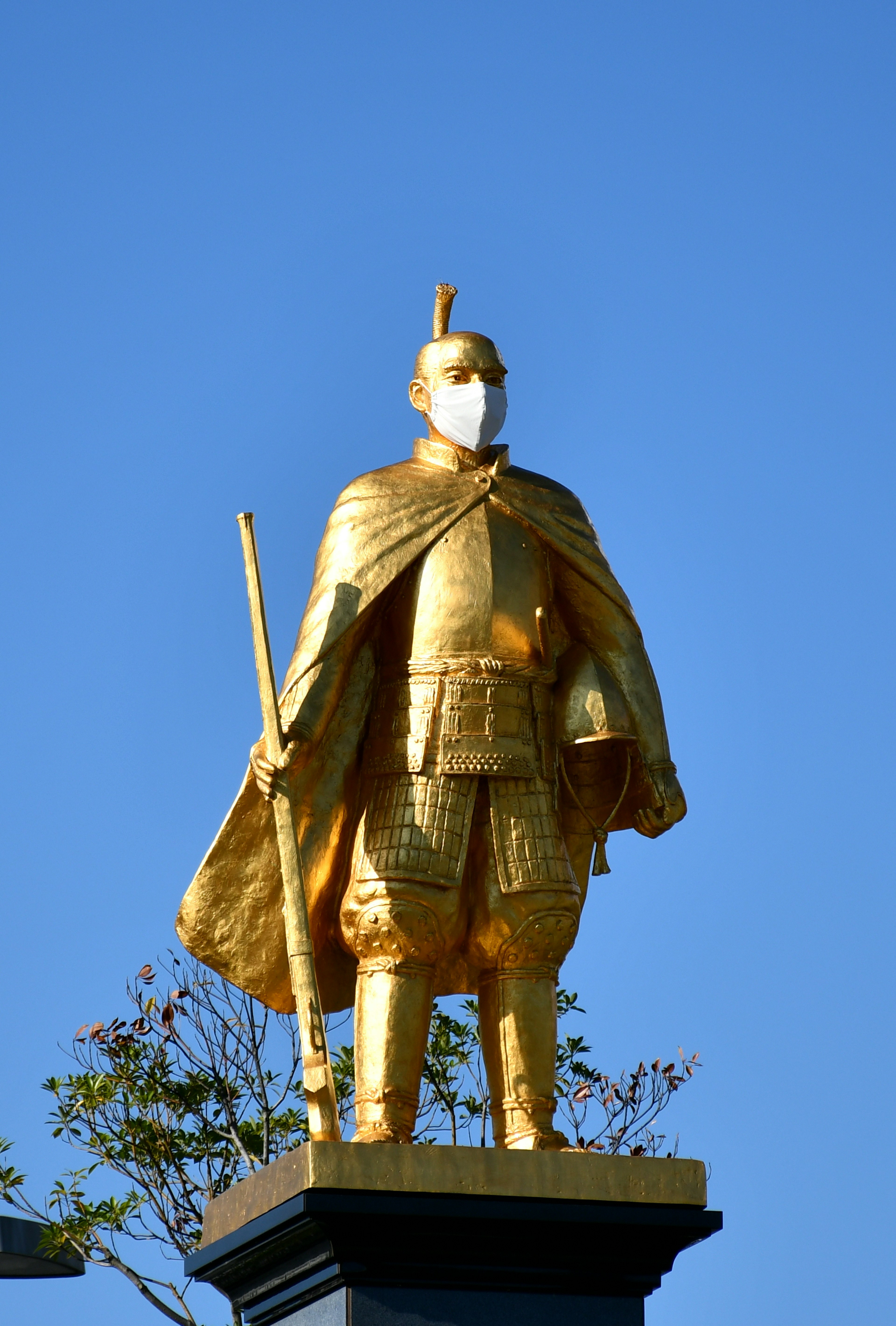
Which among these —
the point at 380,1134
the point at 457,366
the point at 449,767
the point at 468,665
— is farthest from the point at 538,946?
the point at 457,366

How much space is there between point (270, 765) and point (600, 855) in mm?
1130

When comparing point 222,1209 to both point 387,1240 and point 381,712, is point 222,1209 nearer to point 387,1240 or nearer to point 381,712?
point 387,1240

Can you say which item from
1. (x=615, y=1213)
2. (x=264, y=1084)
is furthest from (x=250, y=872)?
(x=264, y=1084)

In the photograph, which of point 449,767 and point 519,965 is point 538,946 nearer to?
point 519,965

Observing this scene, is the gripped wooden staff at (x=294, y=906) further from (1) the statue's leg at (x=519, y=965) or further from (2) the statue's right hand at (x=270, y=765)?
(1) the statue's leg at (x=519, y=965)

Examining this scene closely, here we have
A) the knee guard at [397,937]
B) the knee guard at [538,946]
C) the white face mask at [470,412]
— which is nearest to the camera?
the knee guard at [397,937]

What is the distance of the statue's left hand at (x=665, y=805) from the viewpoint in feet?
21.5

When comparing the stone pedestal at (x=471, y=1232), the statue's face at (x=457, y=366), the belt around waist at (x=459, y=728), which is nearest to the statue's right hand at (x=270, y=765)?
the belt around waist at (x=459, y=728)

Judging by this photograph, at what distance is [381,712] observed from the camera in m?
6.47

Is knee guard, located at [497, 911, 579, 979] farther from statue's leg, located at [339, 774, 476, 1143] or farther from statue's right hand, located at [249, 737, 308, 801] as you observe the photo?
statue's right hand, located at [249, 737, 308, 801]

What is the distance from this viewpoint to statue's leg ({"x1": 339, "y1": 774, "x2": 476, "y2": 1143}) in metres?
Answer: 6.12

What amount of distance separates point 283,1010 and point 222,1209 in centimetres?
64

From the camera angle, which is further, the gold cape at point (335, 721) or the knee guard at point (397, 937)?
the gold cape at point (335, 721)

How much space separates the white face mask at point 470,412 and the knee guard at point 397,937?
1524 mm
